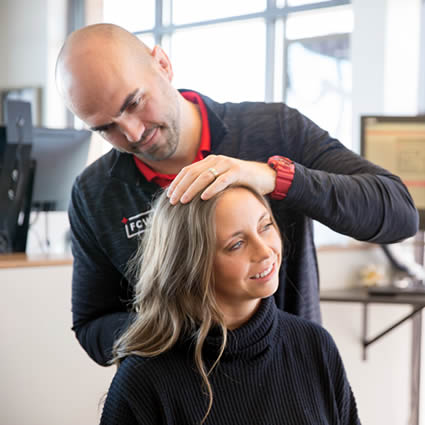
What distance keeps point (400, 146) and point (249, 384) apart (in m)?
1.86

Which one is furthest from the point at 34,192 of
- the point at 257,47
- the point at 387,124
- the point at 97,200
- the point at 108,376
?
the point at 257,47

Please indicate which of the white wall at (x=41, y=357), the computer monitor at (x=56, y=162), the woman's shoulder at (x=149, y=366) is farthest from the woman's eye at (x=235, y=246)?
the computer monitor at (x=56, y=162)

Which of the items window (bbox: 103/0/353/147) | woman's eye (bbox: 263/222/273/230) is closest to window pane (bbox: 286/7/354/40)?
window (bbox: 103/0/353/147)

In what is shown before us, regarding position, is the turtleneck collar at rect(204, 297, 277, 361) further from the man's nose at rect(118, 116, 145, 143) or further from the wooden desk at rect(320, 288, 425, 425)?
the wooden desk at rect(320, 288, 425, 425)

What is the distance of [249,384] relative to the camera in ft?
3.97

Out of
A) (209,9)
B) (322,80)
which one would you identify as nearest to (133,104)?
(322,80)

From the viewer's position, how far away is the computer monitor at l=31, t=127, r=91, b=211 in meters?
2.68

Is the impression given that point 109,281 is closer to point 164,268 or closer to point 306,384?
point 164,268

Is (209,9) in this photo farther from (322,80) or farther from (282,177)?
(282,177)

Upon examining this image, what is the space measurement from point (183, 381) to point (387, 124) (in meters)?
1.97

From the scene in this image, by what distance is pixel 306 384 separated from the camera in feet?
4.12

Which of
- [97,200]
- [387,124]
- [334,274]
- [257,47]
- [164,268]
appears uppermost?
[257,47]

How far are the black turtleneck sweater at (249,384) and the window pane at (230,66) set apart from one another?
16.2ft

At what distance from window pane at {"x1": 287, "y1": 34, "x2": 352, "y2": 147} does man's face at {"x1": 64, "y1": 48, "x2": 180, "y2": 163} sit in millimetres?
4181
